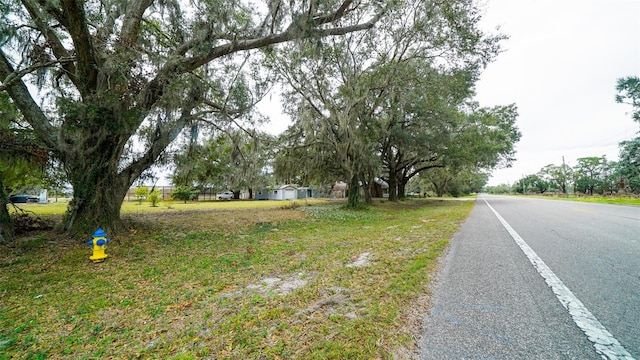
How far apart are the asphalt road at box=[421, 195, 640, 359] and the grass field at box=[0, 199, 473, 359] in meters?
0.31

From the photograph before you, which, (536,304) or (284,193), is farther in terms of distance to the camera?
(284,193)

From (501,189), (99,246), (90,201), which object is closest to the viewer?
(99,246)

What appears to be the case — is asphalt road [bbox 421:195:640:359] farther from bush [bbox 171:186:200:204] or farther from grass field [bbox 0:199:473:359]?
bush [bbox 171:186:200:204]

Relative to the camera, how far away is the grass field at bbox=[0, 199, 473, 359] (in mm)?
2035

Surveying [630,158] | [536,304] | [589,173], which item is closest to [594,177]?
[589,173]

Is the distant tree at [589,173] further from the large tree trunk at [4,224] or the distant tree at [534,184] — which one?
the large tree trunk at [4,224]

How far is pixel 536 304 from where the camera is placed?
2502 mm

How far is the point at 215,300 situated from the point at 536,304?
3.31m

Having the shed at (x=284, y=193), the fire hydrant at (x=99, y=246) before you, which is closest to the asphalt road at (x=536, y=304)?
the fire hydrant at (x=99, y=246)

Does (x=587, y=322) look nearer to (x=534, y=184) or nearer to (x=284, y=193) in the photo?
(x=284, y=193)

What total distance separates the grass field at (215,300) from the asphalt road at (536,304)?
31cm

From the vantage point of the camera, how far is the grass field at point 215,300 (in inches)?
80.1

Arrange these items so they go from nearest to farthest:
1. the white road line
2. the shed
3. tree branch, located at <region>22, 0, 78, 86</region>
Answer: the white road line
tree branch, located at <region>22, 0, 78, 86</region>
the shed

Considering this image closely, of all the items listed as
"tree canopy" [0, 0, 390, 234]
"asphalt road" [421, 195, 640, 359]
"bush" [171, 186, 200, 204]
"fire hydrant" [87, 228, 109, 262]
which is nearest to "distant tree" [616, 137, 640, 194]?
"asphalt road" [421, 195, 640, 359]
